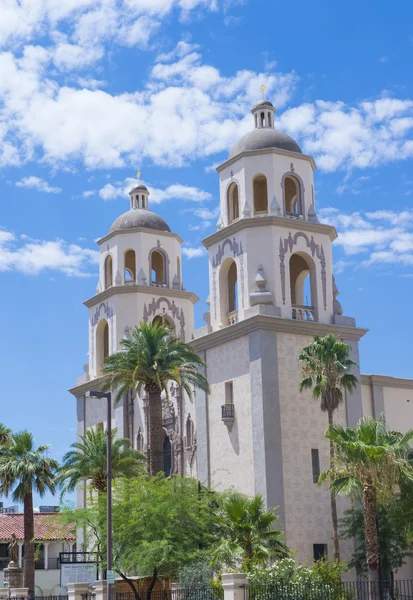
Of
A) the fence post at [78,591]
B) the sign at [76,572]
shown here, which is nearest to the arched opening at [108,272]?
the sign at [76,572]

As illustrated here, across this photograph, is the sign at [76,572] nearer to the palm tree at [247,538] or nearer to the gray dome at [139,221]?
the palm tree at [247,538]

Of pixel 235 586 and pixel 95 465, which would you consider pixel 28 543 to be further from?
pixel 235 586

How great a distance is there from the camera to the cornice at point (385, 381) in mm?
50812

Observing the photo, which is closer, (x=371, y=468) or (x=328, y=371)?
(x=371, y=468)

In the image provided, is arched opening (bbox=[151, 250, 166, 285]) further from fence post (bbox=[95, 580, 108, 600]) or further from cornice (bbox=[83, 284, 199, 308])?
fence post (bbox=[95, 580, 108, 600])

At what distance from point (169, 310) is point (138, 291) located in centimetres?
249

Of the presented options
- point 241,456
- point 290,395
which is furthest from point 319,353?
point 241,456

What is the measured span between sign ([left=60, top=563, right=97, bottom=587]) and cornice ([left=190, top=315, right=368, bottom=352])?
41.2 feet

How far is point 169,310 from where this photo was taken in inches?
2391

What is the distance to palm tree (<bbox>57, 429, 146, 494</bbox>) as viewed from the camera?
47656 millimetres

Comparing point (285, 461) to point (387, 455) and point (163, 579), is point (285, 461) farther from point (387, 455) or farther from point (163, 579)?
point (387, 455)

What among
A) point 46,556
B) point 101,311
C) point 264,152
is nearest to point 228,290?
point 264,152

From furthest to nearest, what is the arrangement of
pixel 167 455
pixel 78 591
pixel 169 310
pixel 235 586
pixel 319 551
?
pixel 169 310 < pixel 167 455 < pixel 319 551 < pixel 78 591 < pixel 235 586

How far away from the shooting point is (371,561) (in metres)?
34.9
